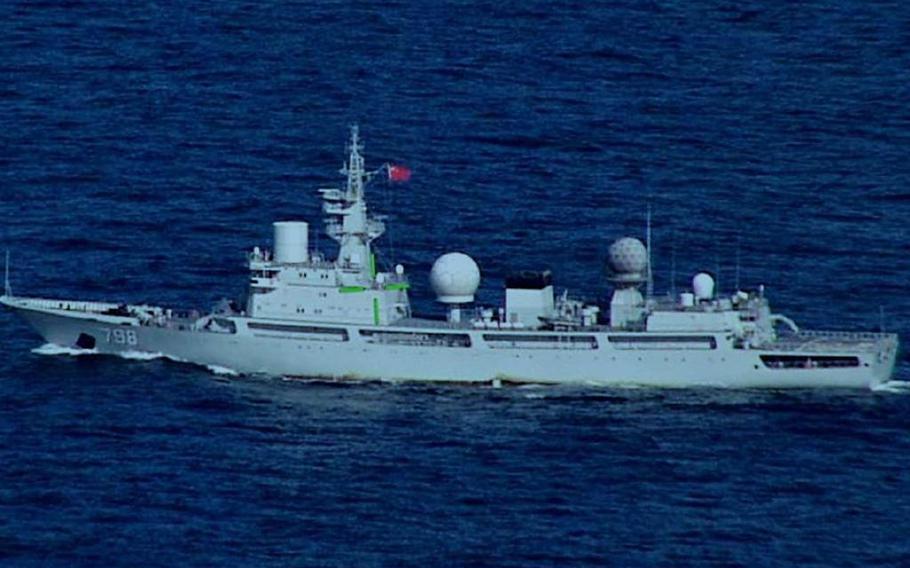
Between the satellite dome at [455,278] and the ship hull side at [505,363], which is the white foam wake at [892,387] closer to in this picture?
the ship hull side at [505,363]

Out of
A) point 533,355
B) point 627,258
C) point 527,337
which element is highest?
point 627,258

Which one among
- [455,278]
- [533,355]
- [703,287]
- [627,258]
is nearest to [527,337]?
[533,355]

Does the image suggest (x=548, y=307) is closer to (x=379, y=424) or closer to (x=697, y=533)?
(x=379, y=424)

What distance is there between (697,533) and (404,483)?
15.6 meters

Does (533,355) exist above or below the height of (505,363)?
above

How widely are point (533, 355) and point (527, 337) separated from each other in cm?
105

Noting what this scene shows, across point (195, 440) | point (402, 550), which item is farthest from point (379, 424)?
point (402, 550)

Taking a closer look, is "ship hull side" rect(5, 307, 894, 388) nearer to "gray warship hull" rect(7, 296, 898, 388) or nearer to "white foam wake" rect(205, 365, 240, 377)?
"gray warship hull" rect(7, 296, 898, 388)

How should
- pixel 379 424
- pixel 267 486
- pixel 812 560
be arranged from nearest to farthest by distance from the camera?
pixel 812 560
pixel 267 486
pixel 379 424

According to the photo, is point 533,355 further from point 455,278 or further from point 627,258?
point 627,258

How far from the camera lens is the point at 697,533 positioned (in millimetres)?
169000

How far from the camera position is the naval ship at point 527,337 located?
194 meters

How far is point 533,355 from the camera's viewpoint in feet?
642

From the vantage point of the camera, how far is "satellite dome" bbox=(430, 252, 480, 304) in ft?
650
